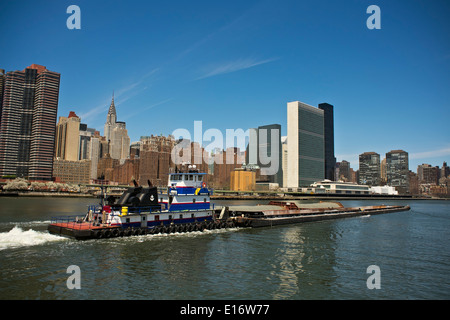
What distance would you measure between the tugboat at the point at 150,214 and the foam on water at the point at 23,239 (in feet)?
3.04

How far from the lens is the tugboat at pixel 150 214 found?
29.0 metres

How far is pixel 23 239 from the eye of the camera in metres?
27.0

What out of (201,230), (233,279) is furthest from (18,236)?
(233,279)

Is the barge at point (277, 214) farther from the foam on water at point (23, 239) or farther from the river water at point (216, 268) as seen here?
the foam on water at point (23, 239)

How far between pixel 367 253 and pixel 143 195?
2353 centimetres

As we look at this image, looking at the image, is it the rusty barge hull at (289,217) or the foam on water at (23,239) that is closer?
the foam on water at (23,239)

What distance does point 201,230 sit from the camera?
119 feet

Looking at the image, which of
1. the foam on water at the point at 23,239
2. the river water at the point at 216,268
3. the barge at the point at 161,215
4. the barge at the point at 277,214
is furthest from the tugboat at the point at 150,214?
the barge at the point at 277,214

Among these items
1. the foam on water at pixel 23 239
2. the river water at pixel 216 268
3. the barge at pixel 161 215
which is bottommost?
the river water at pixel 216 268

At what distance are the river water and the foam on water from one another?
76mm

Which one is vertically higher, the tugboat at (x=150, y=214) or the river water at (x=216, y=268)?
the tugboat at (x=150, y=214)

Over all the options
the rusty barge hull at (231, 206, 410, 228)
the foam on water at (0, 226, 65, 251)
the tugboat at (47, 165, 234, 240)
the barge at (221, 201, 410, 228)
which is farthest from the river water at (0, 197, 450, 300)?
the barge at (221, 201, 410, 228)

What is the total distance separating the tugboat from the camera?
29.0 m
